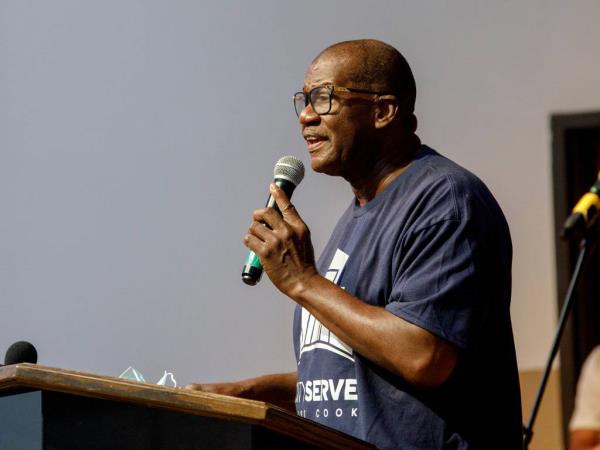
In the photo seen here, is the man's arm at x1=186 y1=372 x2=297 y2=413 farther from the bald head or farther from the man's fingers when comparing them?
the bald head

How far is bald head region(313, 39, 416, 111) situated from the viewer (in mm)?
2592

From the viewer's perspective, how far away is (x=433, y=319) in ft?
7.06

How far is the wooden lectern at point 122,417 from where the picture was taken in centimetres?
174

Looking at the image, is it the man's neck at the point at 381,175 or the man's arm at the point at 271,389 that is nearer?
the man's neck at the point at 381,175

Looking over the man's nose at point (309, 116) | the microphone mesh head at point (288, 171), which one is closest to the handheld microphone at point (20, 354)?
the microphone mesh head at point (288, 171)

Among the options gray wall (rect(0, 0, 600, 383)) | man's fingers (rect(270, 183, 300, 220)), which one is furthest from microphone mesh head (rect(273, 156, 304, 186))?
gray wall (rect(0, 0, 600, 383))

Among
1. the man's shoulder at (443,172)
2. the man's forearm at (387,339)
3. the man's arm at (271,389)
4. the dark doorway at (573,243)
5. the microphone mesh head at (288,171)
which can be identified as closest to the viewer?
the man's forearm at (387,339)

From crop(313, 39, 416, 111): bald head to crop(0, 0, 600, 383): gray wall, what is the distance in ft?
6.23

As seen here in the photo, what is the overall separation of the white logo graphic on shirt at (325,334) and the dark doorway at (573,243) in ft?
6.62

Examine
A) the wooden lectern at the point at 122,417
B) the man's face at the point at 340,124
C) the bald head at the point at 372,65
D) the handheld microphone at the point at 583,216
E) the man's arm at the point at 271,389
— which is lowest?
the man's arm at the point at 271,389

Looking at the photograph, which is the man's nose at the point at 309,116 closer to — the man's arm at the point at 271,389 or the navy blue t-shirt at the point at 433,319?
the navy blue t-shirt at the point at 433,319

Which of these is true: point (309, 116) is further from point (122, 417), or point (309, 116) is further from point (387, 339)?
point (122, 417)

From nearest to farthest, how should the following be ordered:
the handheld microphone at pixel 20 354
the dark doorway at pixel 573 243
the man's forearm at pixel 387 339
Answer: the man's forearm at pixel 387 339, the handheld microphone at pixel 20 354, the dark doorway at pixel 573 243

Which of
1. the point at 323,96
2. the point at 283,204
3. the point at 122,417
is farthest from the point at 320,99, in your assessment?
the point at 122,417
